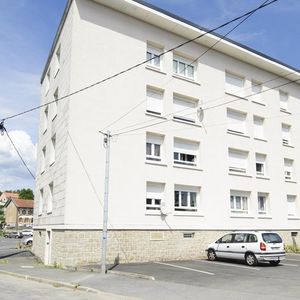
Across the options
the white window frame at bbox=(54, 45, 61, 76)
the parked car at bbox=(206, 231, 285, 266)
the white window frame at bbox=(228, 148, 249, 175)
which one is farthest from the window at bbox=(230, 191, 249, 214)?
the white window frame at bbox=(54, 45, 61, 76)

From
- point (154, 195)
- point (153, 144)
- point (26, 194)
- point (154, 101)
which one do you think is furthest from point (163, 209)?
point (26, 194)

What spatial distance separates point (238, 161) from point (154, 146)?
6245 millimetres

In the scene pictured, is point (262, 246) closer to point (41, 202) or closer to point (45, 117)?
point (41, 202)

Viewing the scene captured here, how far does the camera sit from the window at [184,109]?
22.4 meters

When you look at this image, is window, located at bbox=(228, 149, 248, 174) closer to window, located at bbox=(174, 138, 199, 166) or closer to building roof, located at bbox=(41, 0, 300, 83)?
window, located at bbox=(174, 138, 199, 166)

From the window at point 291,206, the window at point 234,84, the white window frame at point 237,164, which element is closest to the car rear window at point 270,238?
the white window frame at point 237,164

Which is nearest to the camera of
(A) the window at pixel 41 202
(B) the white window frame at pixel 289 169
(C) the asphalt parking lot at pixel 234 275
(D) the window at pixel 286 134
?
(C) the asphalt parking lot at pixel 234 275

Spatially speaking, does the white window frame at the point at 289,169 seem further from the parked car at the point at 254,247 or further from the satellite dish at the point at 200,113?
the parked car at the point at 254,247

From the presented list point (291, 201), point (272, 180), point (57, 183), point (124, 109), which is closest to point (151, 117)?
point (124, 109)

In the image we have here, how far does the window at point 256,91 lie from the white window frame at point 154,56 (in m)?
7.45

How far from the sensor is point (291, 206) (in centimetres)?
2734

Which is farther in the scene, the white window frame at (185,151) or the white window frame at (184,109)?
the white window frame at (184,109)

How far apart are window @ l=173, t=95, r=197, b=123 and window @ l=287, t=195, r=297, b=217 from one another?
9.56 metres

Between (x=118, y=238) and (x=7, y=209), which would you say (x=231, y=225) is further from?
(x=7, y=209)
